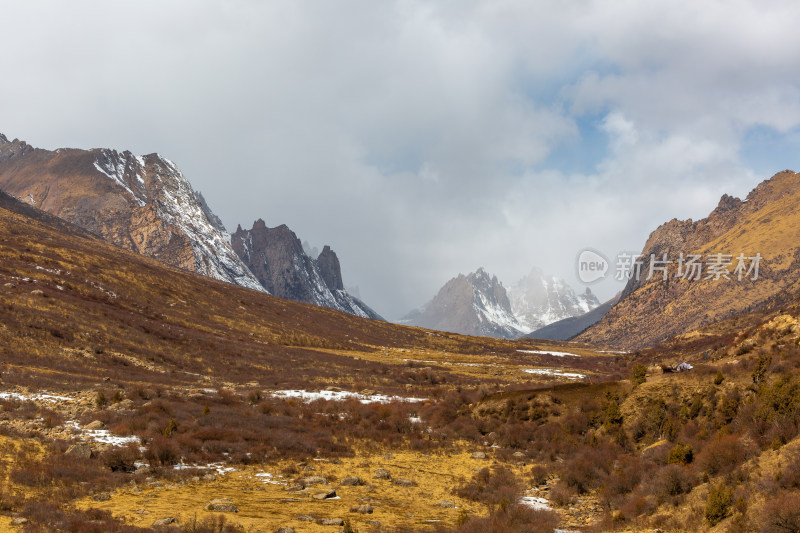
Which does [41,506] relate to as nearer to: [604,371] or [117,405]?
[117,405]

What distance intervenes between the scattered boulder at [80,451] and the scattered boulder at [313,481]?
8.34 metres

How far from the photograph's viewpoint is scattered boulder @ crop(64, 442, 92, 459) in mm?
18820

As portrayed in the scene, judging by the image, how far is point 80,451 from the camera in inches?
751

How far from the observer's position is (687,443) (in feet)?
62.3

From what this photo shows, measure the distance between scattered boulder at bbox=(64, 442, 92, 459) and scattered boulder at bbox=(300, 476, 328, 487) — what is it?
27.4 ft

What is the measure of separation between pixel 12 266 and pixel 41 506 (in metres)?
73.7

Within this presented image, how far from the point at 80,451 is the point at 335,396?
2545cm

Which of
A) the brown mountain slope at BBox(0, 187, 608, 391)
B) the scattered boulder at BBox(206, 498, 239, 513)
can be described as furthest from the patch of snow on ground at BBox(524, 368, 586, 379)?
the scattered boulder at BBox(206, 498, 239, 513)

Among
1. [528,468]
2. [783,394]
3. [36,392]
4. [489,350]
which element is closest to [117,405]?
[36,392]

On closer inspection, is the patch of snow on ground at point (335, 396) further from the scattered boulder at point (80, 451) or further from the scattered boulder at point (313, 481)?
the scattered boulder at point (80, 451)

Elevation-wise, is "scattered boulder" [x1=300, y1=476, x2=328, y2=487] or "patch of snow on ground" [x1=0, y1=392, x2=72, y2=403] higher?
"patch of snow on ground" [x1=0, y1=392, x2=72, y2=403]

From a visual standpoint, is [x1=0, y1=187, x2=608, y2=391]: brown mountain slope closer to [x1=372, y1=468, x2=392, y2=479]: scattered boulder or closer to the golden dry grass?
the golden dry grass

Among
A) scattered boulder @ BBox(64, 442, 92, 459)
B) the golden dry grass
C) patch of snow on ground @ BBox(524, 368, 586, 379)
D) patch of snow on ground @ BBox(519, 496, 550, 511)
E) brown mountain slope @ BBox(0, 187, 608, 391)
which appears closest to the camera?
the golden dry grass

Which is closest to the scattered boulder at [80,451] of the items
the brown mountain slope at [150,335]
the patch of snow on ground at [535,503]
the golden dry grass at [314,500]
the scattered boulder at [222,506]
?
the golden dry grass at [314,500]
